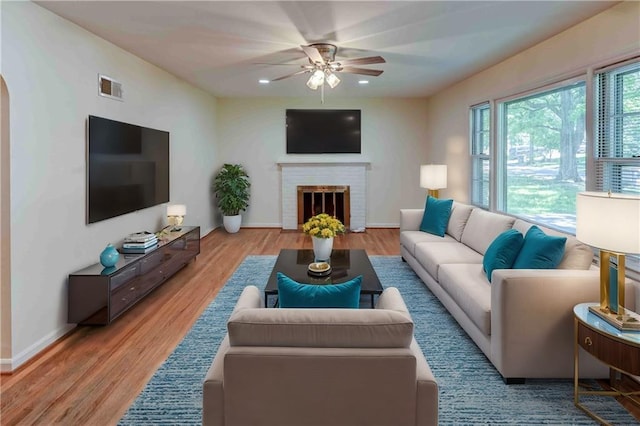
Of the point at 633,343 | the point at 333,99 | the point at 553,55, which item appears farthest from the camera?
the point at 333,99

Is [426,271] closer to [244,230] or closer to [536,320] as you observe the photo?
[536,320]

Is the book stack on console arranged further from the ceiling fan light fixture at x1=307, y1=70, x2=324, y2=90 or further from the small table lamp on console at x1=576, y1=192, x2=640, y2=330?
the small table lamp on console at x1=576, y1=192, x2=640, y2=330

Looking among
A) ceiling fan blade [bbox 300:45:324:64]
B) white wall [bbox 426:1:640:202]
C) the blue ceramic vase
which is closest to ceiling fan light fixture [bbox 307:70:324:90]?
ceiling fan blade [bbox 300:45:324:64]

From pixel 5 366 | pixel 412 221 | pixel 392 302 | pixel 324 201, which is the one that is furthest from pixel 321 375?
pixel 324 201

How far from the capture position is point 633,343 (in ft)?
6.68

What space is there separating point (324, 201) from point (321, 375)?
699 cm

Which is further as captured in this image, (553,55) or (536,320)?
(553,55)

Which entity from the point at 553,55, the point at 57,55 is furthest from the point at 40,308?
the point at 553,55

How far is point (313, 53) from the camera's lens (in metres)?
3.92

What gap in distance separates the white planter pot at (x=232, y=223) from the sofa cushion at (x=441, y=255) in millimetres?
4267

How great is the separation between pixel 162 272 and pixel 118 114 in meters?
1.72

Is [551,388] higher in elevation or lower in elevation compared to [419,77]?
lower

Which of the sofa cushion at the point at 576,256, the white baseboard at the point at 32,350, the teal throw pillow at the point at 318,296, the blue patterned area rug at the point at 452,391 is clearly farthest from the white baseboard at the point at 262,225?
the teal throw pillow at the point at 318,296

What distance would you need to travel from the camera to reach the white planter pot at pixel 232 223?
8031 mm
